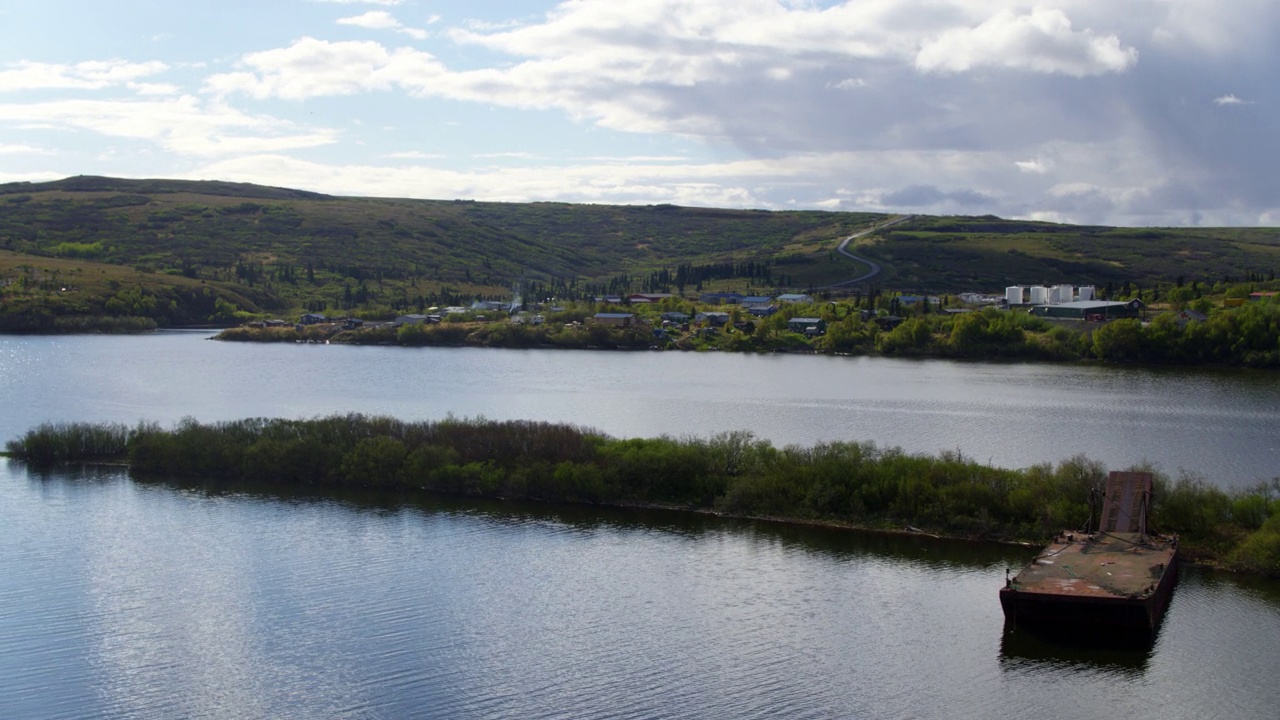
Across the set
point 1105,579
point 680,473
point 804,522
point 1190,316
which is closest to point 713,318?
point 1190,316

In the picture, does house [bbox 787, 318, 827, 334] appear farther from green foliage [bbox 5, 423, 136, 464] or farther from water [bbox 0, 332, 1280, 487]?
green foliage [bbox 5, 423, 136, 464]

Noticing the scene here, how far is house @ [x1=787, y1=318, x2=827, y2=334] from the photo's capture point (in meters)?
94.4

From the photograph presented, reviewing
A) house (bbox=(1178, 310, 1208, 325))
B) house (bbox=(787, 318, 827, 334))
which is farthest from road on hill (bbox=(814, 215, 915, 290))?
house (bbox=(1178, 310, 1208, 325))

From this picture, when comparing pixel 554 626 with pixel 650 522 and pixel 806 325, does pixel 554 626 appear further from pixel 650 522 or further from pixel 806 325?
pixel 806 325

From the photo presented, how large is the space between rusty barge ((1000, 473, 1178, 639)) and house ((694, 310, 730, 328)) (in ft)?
228

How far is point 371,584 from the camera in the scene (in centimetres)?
2795

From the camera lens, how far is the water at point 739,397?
149 feet

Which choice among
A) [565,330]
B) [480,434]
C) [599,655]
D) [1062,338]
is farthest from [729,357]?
[599,655]

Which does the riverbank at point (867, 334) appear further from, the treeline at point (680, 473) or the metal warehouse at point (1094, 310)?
the treeline at point (680, 473)

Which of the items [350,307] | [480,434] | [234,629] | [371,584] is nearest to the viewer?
[234,629]

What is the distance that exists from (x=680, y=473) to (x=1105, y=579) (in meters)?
13.4

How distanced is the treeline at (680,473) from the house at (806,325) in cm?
5566

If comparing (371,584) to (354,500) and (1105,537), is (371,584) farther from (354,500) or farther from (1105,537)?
(1105,537)

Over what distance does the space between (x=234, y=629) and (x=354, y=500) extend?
12137 mm
